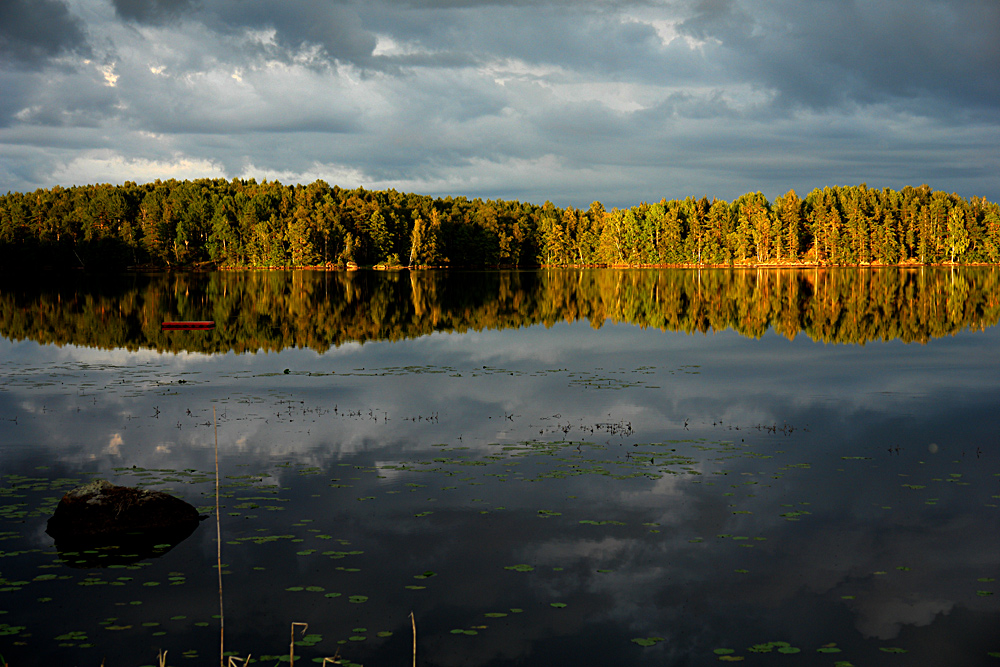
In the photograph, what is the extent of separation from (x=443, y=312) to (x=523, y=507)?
5432cm

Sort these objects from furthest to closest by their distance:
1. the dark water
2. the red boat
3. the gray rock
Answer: the red boat
the gray rock
the dark water

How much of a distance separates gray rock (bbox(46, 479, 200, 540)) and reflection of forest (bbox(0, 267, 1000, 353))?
29962 mm

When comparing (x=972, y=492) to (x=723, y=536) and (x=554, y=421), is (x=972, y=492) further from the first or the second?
(x=554, y=421)

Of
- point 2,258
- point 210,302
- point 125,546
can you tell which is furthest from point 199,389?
point 2,258

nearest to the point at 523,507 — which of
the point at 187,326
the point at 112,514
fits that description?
the point at 112,514

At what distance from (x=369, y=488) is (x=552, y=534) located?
17.3 feet

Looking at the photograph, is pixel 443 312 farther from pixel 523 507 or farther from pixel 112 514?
pixel 112 514

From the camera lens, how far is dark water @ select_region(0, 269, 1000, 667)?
12133mm

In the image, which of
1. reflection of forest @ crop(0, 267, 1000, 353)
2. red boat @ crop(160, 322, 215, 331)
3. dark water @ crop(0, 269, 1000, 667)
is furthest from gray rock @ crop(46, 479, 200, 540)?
red boat @ crop(160, 322, 215, 331)

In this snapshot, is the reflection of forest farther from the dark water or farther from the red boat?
the dark water

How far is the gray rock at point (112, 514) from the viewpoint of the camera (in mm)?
15852

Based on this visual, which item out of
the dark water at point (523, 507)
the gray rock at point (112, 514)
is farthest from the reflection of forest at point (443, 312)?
the gray rock at point (112, 514)

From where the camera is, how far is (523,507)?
17.4 meters

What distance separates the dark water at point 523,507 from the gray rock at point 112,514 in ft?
2.12
